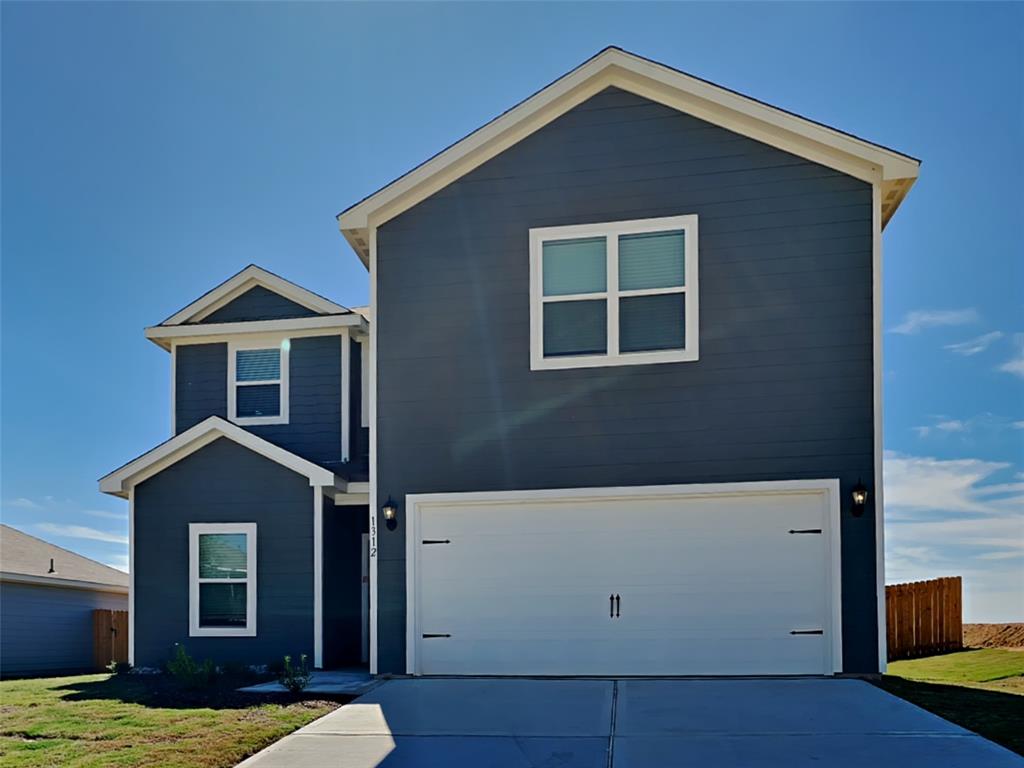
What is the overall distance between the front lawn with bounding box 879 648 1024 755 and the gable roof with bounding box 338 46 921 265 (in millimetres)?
5313

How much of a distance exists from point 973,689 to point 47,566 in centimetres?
1576

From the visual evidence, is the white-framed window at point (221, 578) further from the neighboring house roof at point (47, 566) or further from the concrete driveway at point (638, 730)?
the neighboring house roof at point (47, 566)

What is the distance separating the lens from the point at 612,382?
9.21 m

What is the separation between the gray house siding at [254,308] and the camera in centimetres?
1346

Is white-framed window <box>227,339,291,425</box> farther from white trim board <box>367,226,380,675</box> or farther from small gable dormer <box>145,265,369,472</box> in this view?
white trim board <box>367,226,380,675</box>

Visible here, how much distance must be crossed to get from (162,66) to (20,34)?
89.3 inches

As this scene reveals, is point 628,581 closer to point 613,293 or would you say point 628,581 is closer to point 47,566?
A: point 613,293

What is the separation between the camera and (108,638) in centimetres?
1591

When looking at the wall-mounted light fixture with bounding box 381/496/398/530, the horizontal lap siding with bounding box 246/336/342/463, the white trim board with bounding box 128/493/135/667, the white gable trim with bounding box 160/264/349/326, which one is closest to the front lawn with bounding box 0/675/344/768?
the white trim board with bounding box 128/493/135/667

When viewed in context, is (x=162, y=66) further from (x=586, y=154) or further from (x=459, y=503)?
(x=459, y=503)

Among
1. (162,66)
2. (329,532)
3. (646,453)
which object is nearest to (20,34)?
(162,66)

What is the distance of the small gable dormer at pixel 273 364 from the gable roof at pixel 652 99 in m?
3.10

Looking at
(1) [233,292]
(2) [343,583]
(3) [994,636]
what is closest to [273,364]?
(1) [233,292]

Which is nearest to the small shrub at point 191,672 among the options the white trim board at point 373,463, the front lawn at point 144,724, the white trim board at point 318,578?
the front lawn at point 144,724
